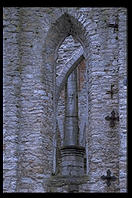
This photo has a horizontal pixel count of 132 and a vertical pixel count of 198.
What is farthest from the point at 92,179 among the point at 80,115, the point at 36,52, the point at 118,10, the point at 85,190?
the point at 80,115

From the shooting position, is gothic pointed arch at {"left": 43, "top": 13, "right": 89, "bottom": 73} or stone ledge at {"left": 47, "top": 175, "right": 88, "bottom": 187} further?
gothic pointed arch at {"left": 43, "top": 13, "right": 89, "bottom": 73}

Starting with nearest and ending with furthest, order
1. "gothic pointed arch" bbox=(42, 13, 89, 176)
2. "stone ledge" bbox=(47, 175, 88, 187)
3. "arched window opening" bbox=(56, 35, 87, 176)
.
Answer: "stone ledge" bbox=(47, 175, 88, 187) → "gothic pointed arch" bbox=(42, 13, 89, 176) → "arched window opening" bbox=(56, 35, 87, 176)

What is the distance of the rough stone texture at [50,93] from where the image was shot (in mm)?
8742

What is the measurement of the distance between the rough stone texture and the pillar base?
3.84 m

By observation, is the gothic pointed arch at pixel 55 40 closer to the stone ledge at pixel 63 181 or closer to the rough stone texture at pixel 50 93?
the rough stone texture at pixel 50 93

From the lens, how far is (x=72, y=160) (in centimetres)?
1328

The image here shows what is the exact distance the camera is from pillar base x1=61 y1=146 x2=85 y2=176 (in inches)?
521

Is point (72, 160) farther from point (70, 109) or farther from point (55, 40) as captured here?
point (55, 40)

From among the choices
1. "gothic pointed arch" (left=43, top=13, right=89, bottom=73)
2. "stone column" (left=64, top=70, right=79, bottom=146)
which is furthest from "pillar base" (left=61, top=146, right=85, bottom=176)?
"gothic pointed arch" (left=43, top=13, right=89, bottom=73)

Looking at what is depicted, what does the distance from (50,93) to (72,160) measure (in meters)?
4.36

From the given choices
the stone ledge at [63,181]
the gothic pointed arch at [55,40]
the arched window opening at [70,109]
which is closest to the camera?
the stone ledge at [63,181]

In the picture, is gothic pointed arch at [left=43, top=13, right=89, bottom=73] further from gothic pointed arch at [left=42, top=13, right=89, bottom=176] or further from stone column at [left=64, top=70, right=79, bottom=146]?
stone column at [left=64, top=70, right=79, bottom=146]

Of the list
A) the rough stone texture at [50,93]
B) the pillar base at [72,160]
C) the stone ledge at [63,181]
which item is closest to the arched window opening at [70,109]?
the pillar base at [72,160]

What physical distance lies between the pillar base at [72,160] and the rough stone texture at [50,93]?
3.84m
